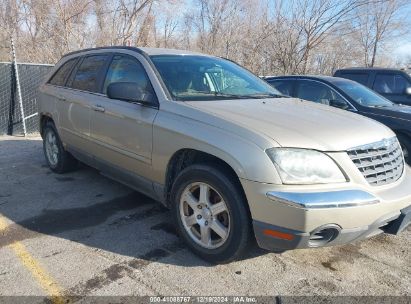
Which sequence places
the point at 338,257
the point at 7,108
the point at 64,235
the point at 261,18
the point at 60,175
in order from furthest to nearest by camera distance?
the point at 261,18 < the point at 7,108 < the point at 60,175 < the point at 64,235 < the point at 338,257

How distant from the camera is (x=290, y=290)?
116 inches

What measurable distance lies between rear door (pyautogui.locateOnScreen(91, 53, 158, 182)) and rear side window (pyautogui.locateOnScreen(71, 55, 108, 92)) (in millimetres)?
198

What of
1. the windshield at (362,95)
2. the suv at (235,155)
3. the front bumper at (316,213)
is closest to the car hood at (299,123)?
the suv at (235,155)

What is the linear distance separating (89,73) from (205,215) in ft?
8.44

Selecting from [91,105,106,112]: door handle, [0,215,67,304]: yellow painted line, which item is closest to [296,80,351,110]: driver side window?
[91,105,106,112]: door handle


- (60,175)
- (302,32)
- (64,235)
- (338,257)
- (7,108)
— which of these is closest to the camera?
(338,257)

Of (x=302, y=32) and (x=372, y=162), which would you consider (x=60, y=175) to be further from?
(x=302, y=32)

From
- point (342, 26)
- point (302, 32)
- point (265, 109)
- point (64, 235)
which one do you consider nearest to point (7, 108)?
point (64, 235)

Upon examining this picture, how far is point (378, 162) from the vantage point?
3033 mm

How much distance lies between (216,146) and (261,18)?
18.2m

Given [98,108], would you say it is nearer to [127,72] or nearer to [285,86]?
[127,72]

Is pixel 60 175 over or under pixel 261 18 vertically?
under

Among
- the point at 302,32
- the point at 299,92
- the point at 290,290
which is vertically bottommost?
the point at 290,290

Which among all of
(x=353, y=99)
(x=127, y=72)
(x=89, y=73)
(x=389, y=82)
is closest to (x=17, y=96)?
(x=89, y=73)
